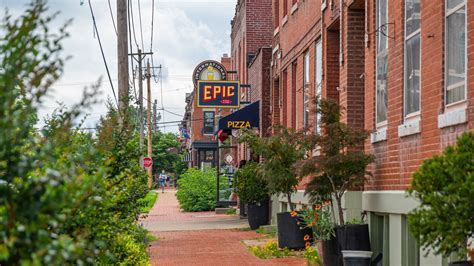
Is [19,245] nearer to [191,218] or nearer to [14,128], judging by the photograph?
[14,128]

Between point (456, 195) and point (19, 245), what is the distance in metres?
3.86

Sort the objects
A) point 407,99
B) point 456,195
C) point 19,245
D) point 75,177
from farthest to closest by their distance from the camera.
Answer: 1. point 407,99
2. point 456,195
3. point 75,177
4. point 19,245

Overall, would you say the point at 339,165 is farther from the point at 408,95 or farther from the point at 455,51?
the point at 455,51

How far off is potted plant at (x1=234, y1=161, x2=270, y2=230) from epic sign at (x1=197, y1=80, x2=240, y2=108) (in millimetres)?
8372

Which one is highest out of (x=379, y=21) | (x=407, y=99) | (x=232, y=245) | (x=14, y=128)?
(x=379, y=21)

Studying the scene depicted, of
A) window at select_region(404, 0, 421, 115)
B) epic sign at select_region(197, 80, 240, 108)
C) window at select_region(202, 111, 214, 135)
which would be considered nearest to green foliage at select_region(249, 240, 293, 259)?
window at select_region(404, 0, 421, 115)

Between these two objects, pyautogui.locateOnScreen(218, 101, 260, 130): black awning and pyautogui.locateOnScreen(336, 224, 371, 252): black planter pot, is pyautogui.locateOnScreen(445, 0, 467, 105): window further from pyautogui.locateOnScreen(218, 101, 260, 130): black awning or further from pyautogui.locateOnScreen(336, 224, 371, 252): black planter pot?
pyautogui.locateOnScreen(218, 101, 260, 130): black awning

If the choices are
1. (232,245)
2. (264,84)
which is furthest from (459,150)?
(264,84)

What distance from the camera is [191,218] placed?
36.6m

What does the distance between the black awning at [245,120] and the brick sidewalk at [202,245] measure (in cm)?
321

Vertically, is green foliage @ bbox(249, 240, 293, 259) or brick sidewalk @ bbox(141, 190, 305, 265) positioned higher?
green foliage @ bbox(249, 240, 293, 259)

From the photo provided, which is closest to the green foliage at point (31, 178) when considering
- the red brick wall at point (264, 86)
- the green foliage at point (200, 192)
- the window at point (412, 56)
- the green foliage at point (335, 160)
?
the window at point (412, 56)

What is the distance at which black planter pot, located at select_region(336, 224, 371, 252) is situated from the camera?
44.1 feet

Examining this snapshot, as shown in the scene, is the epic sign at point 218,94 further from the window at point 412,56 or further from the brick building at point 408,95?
the window at point 412,56
